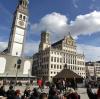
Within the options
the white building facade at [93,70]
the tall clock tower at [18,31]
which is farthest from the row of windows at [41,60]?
the white building facade at [93,70]

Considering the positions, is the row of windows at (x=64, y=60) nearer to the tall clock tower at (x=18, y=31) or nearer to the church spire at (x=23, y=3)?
the tall clock tower at (x=18, y=31)

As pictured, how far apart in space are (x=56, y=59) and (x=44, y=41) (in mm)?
13599

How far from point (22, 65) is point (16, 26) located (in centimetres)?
1371

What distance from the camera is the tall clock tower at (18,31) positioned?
190ft

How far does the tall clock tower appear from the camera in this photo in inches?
2279

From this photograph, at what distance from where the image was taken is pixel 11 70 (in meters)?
55.4

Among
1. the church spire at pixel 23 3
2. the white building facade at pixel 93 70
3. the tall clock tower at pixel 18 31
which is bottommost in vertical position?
the white building facade at pixel 93 70

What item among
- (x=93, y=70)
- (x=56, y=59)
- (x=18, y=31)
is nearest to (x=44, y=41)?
(x=56, y=59)

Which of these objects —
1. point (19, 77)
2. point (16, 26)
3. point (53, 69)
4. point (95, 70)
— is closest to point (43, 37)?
point (53, 69)

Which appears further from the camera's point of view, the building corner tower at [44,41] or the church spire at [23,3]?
the building corner tower at [44,41]

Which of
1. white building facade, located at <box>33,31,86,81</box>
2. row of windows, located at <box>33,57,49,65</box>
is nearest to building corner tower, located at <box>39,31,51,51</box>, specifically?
white building facade, located at <box>33,31,86,81</box>

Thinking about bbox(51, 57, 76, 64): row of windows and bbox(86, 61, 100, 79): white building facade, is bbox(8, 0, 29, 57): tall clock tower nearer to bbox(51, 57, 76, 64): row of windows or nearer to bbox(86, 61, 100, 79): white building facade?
bbox(51, 57, 76, 64): row of windows

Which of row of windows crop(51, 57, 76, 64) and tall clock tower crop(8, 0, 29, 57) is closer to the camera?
tall clock tower crop(8, 0, 29, 57)

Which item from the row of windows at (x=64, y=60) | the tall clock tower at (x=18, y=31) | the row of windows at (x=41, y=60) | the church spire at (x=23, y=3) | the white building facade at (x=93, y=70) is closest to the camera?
the tall clock tower at (x=18, y=31)
